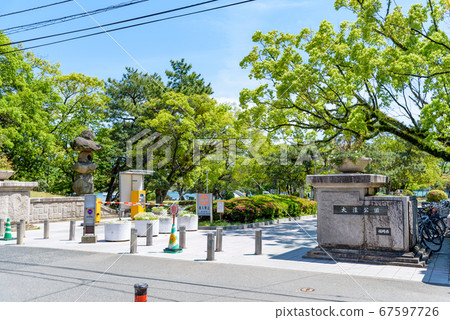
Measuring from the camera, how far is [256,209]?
63.2 ft

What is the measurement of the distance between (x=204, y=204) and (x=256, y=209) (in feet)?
9.44

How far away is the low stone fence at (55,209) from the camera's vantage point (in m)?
20.8

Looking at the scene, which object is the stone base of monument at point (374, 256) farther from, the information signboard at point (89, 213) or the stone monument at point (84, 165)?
the stone monument at point (84, 165)

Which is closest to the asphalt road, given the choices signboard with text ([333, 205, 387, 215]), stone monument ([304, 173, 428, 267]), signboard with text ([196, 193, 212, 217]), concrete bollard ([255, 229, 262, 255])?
concrete bollard ([255, 229, 262, 255])

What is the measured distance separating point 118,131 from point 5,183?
19586mm

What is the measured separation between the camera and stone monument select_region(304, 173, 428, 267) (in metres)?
9.08

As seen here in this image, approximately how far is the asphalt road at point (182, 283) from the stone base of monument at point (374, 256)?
180 centimetres

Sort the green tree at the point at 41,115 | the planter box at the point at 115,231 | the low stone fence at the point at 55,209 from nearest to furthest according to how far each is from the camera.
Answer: the planter box at the point at 115,231
the low stone fence at the point at 55,209
the green tree at the point at 41,115

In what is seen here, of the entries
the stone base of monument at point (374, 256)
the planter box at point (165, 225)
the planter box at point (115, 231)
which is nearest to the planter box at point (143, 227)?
the planter box at point (165, 225)

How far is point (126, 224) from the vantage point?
13.6 metres

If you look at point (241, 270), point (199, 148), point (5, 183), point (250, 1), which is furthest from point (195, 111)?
point (241, 270)

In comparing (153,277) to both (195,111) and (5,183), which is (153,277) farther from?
(195,111)

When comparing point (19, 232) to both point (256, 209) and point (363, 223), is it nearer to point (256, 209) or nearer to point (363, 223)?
point (256, 209)

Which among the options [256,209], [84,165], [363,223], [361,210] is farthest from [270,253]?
[84,165]
